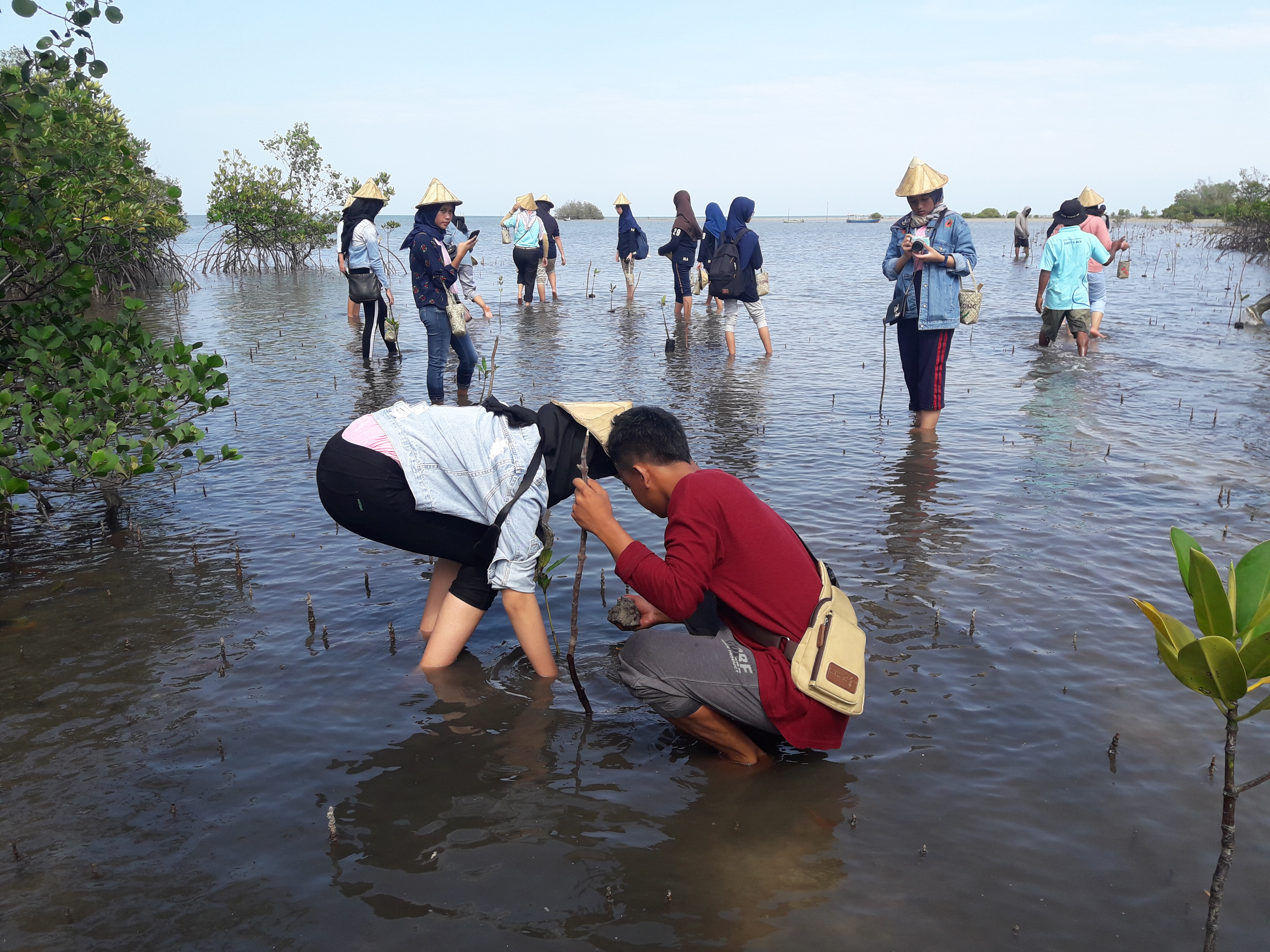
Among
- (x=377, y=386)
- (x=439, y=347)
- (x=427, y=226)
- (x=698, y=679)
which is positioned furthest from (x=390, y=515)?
(x=377, y=386)

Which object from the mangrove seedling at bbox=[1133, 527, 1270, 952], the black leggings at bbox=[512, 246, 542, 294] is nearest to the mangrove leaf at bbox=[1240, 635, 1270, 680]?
the mangrove seedling at bbox=[1133, 527, 1270, 952]

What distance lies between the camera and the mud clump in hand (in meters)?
3.66

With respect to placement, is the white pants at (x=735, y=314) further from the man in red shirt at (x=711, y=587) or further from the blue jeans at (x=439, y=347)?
the man in red shirt at (x=711, y=587)

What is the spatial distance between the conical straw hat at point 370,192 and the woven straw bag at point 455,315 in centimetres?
284

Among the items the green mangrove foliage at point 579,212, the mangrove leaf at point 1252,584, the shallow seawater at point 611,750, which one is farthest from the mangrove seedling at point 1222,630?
the green mangrove foliage at point 579,212

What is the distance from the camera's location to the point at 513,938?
2.80 meters

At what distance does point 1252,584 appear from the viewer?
211 cm

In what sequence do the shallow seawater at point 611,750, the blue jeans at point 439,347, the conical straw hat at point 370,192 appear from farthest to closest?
the conical straw hat at point 370,192 < the blue jeans at point 439,347 < the shallow seawater at point 611,750

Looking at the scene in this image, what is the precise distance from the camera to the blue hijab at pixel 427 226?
1002 cm

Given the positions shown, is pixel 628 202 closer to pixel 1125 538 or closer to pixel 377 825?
pixel 1125 538

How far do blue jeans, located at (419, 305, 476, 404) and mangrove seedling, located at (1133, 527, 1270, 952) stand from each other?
8329 mm

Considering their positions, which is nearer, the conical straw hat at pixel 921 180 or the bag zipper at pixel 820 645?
the bag zipper at pixel 820 645

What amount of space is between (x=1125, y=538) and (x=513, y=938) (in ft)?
16.5

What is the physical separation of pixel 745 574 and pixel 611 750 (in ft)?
3.42
